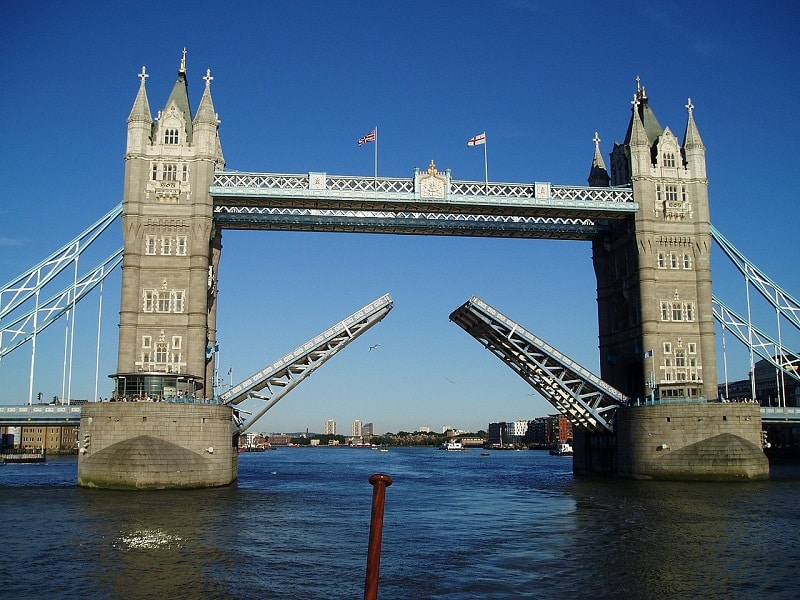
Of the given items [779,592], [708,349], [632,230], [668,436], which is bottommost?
[779,592]

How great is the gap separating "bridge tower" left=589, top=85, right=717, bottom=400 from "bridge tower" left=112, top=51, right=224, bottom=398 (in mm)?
28963

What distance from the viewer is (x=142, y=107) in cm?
5475

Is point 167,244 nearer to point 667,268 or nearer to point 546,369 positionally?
point 546,369

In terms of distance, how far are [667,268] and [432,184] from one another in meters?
17.4

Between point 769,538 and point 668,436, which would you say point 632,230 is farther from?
point 769,538

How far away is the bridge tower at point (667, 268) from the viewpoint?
5684 cm

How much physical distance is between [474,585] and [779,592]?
7.50 m

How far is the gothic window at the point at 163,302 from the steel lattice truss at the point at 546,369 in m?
18.9

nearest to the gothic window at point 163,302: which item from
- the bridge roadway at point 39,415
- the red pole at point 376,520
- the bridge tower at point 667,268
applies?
the bridge roadway at point 39,415

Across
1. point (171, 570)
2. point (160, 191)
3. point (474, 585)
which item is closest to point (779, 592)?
point (474, 585)

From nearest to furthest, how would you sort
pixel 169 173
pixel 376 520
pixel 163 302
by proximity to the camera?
pixel 376 520
pixel 163 302
pixel 169 173

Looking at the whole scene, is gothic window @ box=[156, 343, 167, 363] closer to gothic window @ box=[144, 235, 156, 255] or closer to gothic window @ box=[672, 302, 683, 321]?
gothic window @ box=[144, 235, 156, 255]

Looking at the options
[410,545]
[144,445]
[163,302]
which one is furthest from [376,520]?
[163,302]

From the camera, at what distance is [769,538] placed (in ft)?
96.7
